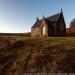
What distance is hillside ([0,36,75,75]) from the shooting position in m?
25.1

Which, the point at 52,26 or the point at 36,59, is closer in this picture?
the point at 36,59

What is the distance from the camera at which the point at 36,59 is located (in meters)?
28.0

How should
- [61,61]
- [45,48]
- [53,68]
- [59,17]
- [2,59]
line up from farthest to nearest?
[59,17] → [45,48] → [2,59] → [61,61] → [53,68]

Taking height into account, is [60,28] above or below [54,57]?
above

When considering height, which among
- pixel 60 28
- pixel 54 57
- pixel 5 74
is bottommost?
pixel 5 74

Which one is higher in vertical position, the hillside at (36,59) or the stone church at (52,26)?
the stone church at (52,26)

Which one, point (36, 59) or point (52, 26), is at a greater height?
point (52, 26)

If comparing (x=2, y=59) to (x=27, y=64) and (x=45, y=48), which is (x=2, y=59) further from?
(x=45, y=48)

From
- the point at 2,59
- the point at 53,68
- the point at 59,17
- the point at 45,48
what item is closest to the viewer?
the point at 53,68

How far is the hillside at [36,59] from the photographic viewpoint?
2506cm

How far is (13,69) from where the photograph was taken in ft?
85.3

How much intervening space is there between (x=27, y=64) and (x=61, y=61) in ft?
16.0

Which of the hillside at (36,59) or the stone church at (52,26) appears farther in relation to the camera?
the stone church at (52,26)

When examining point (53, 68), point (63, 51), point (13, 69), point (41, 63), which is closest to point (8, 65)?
point (13, 69)
